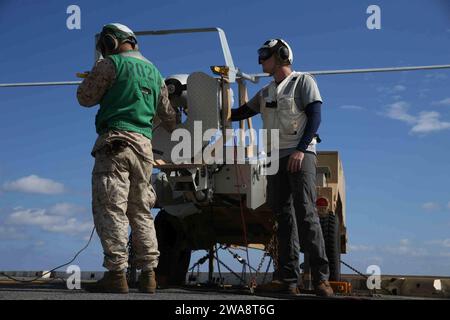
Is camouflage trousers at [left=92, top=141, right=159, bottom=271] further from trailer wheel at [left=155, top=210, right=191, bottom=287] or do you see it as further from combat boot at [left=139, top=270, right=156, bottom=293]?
trailer wheel at [left=155, top=210, right=191, bottom=287]

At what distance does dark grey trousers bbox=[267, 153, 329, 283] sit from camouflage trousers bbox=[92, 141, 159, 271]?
1253mm

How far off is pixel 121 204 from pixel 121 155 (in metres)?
0.36

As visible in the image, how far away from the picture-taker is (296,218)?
5.61m

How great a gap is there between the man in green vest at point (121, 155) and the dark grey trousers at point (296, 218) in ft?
4.04

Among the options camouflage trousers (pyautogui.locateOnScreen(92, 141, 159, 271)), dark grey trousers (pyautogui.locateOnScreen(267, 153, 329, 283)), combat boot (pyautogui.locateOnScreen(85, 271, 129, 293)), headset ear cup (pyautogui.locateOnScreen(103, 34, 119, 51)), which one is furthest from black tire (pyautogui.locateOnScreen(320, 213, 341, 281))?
headset ear cup (pyautogui.locateOnScreen(103, 34, 119, 51))

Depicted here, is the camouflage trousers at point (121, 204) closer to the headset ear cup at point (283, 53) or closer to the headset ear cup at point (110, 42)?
the headset ear cup at point (110, 42)

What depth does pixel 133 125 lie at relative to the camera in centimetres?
498

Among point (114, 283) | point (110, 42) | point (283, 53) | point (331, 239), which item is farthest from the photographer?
point (331, 239)

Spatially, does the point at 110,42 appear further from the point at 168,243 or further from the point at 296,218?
the point at 168,243

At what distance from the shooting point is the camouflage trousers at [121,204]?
15.8 ft

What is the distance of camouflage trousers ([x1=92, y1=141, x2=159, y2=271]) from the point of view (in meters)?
4.81

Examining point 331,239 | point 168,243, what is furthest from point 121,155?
point 331,239
